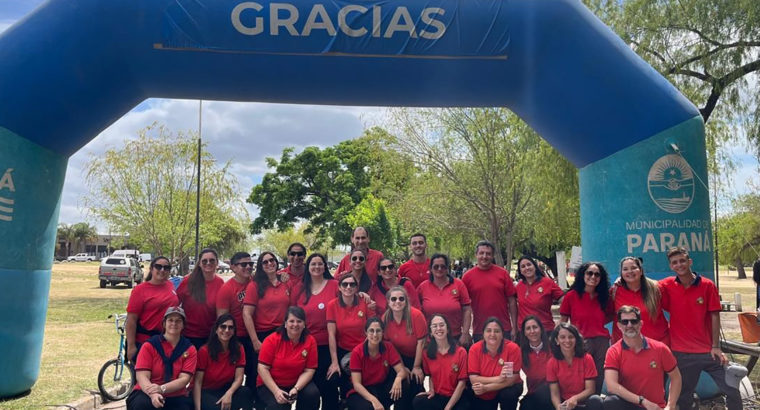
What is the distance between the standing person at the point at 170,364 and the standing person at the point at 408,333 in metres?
1.82

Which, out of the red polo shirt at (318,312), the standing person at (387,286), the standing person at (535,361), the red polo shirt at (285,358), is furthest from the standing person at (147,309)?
the standing person at (535,361)

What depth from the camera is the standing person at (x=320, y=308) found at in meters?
5.84

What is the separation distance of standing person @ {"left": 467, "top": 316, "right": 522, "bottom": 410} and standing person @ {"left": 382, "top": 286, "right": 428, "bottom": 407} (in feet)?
1.64

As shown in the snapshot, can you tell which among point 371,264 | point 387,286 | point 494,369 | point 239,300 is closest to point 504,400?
point 494,369

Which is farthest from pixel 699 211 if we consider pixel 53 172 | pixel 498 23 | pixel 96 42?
pixel 53 172

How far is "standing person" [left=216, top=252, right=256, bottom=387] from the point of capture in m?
6.00

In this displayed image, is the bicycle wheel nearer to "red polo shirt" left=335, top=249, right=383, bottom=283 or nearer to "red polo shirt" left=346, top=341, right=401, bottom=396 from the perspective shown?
"red polo shirt" left=335, top=249, right=383, bottom=283

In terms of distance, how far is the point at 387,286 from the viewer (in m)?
6.43

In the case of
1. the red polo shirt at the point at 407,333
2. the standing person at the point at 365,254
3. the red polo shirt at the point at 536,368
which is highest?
the standing person at the point at 365,254

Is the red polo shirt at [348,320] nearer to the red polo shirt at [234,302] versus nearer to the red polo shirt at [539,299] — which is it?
the red polo shirt at [234,302]

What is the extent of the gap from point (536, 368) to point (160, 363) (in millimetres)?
3417

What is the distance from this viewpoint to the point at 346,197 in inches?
1599

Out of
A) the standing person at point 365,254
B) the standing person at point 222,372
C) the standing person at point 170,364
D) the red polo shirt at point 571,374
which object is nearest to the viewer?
the standing person at point 170,364

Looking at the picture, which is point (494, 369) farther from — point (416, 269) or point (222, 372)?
point (222, 372)
